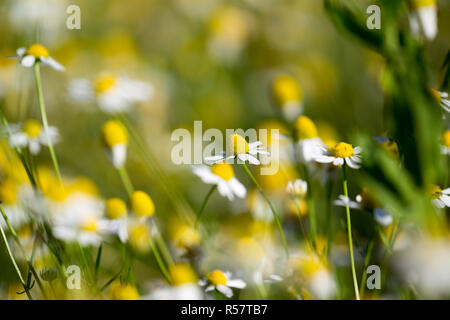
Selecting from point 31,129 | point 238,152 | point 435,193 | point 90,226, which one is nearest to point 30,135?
point 31,129

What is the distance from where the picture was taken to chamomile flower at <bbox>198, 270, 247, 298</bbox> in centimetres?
39

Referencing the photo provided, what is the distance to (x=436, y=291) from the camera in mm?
363

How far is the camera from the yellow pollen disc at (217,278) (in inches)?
15.4

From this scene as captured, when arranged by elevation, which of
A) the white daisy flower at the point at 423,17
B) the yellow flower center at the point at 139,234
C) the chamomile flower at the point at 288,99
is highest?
the white daisy flower at the point at 423,17

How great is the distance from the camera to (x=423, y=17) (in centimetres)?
39

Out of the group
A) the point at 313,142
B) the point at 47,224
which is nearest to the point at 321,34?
the point at 313,142

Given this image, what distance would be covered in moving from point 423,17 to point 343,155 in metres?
0.13

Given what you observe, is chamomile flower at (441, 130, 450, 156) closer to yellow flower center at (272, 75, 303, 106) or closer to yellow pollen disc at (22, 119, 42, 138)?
yellow flower center at (272, 75, 303, 106)

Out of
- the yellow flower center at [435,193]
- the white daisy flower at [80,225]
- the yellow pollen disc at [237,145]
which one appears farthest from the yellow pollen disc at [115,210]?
the yellow flower center at [435,193]

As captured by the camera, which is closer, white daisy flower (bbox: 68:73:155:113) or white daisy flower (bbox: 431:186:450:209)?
white daisy flower (bbox: 431:186:450:209)

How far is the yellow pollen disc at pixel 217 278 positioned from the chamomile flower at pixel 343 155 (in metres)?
0.13

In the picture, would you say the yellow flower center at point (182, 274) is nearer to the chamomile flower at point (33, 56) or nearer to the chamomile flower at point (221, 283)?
the chamomile flower at point (221, 283)

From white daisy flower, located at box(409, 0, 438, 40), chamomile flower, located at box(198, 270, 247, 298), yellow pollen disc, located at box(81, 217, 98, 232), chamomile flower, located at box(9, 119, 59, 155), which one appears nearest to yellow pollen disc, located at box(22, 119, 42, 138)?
chamomile flower, located at box(9, 119, 59, 155)

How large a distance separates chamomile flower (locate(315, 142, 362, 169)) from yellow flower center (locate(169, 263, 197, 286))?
15 centimetres
